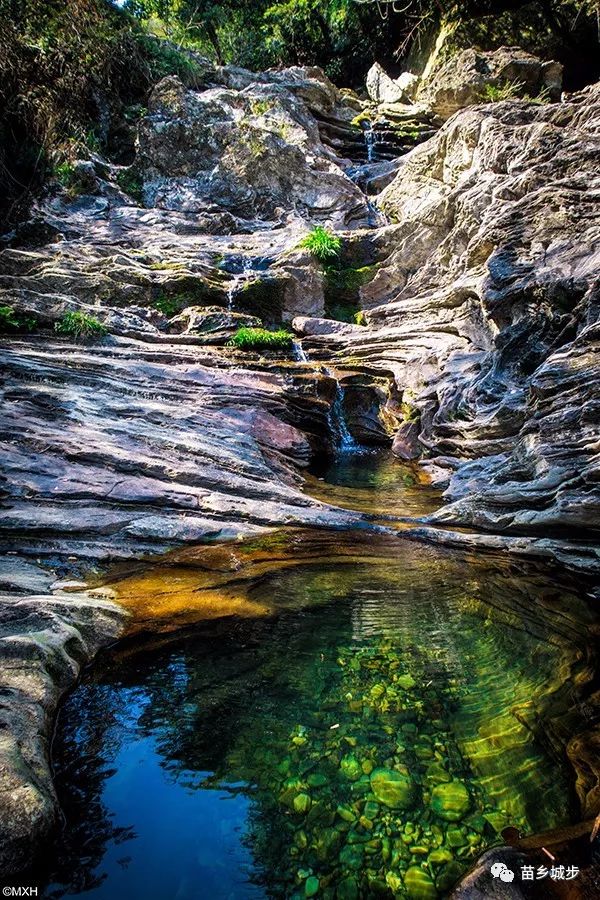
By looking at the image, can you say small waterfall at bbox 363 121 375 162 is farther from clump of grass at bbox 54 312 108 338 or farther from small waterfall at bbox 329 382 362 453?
clump of grass at bbox 54 312 108 338

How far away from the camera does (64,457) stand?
6.88 meters

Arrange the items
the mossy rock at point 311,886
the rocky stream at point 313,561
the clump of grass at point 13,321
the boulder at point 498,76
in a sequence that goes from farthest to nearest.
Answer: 1. the boulder at point 498,76
2. the clump of grass at point 13,321
3. the rocky stream at point 313,561
4. the mossy rock at point 311,886

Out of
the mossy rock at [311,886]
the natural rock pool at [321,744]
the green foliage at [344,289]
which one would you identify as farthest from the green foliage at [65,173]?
the mossy rock at [311,886]

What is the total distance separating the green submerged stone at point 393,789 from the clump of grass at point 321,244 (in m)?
18.3

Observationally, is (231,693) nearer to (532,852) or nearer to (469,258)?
(532,852)

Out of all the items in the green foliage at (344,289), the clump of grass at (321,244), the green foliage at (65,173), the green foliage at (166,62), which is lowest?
the green foliage at (344,289)

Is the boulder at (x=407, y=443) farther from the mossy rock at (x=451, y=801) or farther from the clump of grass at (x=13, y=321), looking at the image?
the clump of grass at (x=13, y=321)

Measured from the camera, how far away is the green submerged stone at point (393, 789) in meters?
2.61

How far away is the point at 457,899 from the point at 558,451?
5356 millimetres

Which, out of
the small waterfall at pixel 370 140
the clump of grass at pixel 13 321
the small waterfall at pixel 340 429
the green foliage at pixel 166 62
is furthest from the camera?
the small waterfall at pixel 370 140

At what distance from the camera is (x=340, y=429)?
13.7m

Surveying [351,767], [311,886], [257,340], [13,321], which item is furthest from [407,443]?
[13,321]

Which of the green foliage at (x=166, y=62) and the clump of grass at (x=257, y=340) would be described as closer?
the clump of grass at (x=257, y=340)

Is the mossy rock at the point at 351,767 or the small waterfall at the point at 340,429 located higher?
the small waterfall at the point at 340,429
